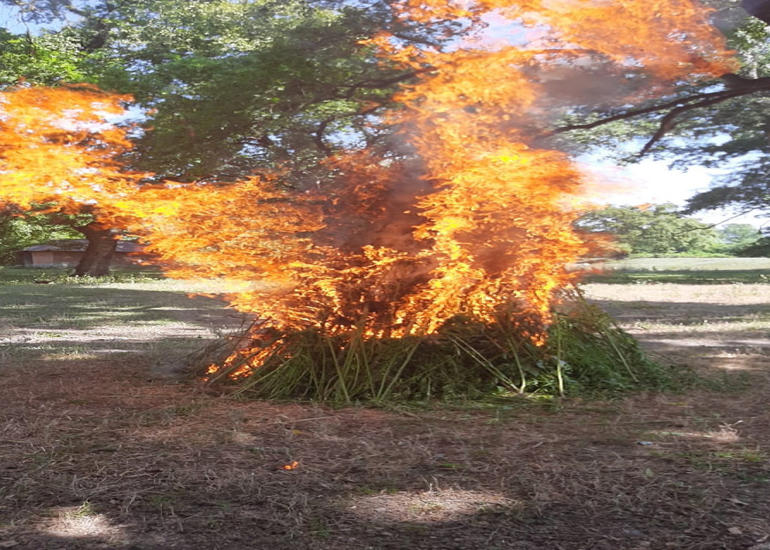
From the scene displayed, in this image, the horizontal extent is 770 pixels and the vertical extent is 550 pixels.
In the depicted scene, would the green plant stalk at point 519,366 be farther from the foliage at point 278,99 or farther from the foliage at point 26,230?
the foliage at point 26,230

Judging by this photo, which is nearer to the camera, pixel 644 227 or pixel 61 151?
pixel 61 151

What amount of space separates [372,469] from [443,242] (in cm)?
248

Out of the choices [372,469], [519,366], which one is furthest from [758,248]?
[372,469]

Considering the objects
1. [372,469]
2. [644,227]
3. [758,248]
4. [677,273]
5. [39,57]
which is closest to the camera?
[372,469]

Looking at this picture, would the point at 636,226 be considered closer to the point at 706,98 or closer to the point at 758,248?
the point at 706,98

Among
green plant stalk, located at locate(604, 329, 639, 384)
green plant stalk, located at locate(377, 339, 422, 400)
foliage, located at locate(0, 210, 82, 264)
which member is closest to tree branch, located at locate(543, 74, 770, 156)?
green plant stalk, located at locate(604, 329, 639, 384)

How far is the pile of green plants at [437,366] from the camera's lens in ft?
18.5

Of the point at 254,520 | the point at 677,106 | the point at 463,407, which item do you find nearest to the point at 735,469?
the point at 463,407

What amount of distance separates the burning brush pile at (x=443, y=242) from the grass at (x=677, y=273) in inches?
27.3

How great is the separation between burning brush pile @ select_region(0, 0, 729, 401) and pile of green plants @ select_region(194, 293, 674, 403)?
0.6 inches

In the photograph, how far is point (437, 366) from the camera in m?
5.81

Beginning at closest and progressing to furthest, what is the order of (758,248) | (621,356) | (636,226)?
(621,356)
(636,226)
(758,248)

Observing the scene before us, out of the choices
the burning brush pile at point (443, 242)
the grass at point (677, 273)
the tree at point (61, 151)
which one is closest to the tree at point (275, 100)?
the tree at point (61, 151)

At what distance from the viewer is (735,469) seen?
368 cm
